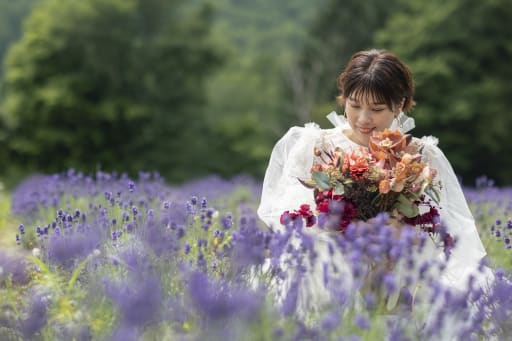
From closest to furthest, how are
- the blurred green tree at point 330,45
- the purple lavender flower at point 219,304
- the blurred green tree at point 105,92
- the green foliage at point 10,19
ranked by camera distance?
1. the purple lavender flower at point 219,304
2. the blurred green tree at point 105,92
3. the blurred green tree at point 330,45
4. the green foliage at point 10,19

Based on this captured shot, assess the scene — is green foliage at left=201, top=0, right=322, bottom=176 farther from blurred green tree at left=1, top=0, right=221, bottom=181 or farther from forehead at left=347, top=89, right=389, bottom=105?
forehead at left=347, top=89, right=389, bottom=105

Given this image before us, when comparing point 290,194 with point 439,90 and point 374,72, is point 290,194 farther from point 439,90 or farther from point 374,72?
point 439,90

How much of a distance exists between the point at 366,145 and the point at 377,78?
0.39m

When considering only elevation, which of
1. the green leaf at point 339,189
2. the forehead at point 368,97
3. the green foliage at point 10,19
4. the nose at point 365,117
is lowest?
the green leaf at point 339,189

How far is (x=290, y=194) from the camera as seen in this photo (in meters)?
3.31

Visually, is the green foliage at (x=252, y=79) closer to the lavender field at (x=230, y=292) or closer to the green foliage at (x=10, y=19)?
the green foliage at (x=10, y=19)

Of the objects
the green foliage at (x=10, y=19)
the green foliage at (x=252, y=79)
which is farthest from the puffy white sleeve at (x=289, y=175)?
the green foliage at (x=10, y=19)

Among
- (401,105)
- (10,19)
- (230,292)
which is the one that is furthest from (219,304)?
(10,19)

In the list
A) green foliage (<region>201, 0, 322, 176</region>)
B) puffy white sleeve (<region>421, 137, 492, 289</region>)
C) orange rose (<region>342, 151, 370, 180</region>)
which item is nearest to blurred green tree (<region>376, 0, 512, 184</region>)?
green foliage (<region>201, 0, 322, 176</region>)

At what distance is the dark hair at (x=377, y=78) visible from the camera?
320 centimetres

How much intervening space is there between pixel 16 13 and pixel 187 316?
36929 millimetres

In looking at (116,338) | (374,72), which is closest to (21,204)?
(374,72)

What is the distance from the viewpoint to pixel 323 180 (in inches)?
111

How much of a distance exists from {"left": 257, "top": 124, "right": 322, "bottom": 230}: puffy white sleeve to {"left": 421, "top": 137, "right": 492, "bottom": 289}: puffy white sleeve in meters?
0.56
